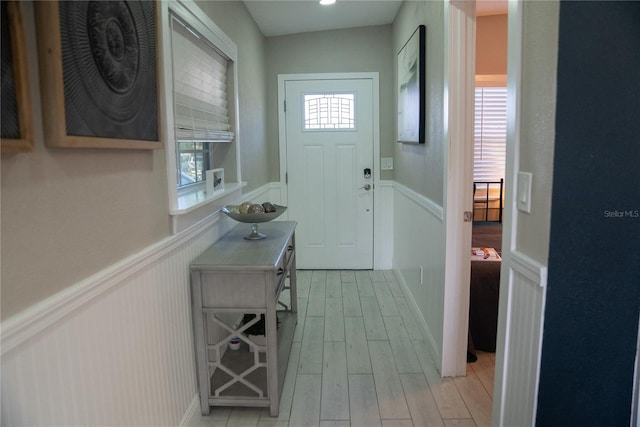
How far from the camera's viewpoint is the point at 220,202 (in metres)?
2.73

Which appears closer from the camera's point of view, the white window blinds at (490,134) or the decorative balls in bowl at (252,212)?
the decorative balls in bowl at (252,212)

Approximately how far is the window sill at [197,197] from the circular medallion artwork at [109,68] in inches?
15.1

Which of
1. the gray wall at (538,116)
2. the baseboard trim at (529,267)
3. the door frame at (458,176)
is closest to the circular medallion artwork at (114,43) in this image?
the gray wall at (538,116)

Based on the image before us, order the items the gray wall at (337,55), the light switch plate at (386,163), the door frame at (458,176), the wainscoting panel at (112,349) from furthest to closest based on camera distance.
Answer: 1. the light switch plate at (386,163)
2. the gray wall at (337,55)
3. the door frame at (458,176)
4. the wainscoting panel at (112,349)

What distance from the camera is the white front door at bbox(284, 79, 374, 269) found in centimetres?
471

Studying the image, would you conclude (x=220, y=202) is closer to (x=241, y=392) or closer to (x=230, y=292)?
(x=230, y=292)

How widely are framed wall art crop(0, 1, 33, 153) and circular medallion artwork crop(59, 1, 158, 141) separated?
0.52 ft

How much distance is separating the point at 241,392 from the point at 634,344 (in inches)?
67.8

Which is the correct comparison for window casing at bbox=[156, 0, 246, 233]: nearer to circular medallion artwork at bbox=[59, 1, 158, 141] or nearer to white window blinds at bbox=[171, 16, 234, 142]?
white window blinds at bbox=[171, 16, 234, 142]

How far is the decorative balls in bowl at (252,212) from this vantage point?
2535 millimetres

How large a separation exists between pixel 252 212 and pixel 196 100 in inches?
25.9

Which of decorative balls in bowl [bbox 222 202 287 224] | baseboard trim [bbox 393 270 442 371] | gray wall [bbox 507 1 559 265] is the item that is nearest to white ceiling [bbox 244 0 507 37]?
decorative balls in bowl [bbox 222 202 287 224]

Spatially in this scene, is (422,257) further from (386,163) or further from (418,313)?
(386,163)

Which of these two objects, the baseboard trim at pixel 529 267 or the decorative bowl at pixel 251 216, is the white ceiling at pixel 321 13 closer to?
the decorative bowl at pixel 251 216
